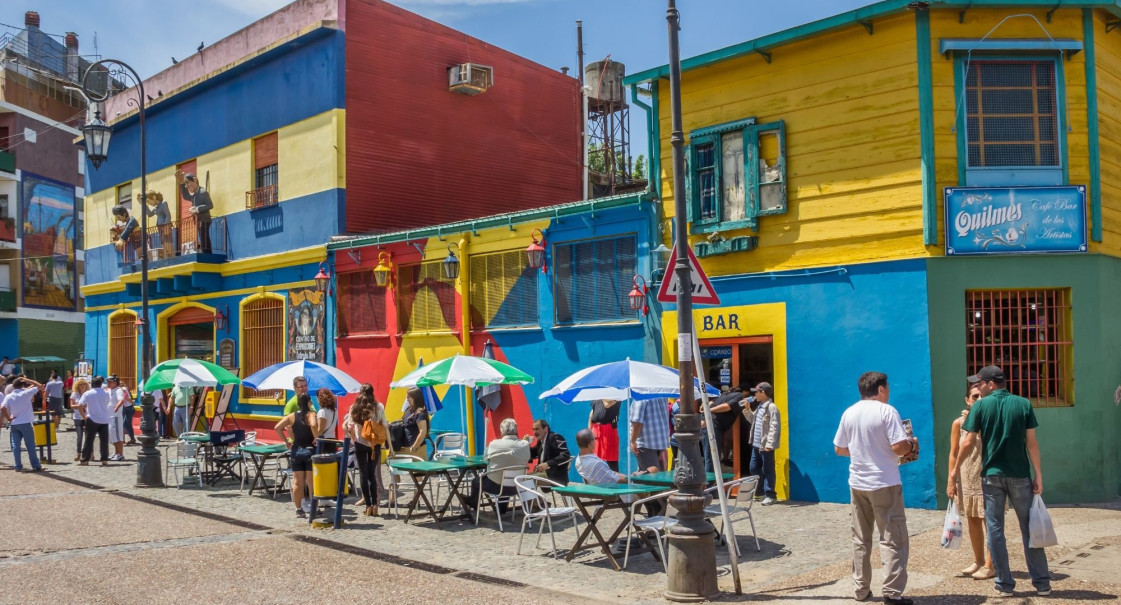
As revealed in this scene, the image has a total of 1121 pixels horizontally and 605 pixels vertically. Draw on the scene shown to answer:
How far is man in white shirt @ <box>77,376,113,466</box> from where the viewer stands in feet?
58.7

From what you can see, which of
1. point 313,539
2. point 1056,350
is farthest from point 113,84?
point 1056,350

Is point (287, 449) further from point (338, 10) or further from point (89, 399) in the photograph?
point (338, 10)

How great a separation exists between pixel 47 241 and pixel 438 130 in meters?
29.8

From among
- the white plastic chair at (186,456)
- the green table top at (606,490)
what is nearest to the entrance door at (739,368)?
the green table top at (606,490)

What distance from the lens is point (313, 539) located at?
10.6 meters

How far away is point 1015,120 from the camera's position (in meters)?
12.0

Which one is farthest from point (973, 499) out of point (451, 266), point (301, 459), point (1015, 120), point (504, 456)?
point (451, 266)

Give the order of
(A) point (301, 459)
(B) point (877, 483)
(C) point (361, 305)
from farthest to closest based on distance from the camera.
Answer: (C) point (361, 305) → (A) point (301, 459) → (B) point (877, 483)

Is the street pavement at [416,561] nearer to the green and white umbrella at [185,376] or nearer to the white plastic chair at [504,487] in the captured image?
the white plastic chair at [504,487]

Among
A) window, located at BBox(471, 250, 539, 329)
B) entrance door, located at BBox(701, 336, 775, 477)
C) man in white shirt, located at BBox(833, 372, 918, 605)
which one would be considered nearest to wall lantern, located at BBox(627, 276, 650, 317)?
entrance door, located at BBox(701, 336, 775, 477)

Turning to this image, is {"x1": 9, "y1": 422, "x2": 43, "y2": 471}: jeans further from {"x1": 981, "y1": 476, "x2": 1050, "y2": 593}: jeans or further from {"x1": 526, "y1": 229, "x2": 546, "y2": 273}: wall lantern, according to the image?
{"x1": 981, "y1": 476, "x2": 1050, "y2": 593}: jeans

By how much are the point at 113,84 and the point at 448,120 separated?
18786mm

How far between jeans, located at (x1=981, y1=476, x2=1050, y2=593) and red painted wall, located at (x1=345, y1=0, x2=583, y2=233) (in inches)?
579

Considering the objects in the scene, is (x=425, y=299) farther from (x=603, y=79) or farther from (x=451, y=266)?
(x=603, y=79)
